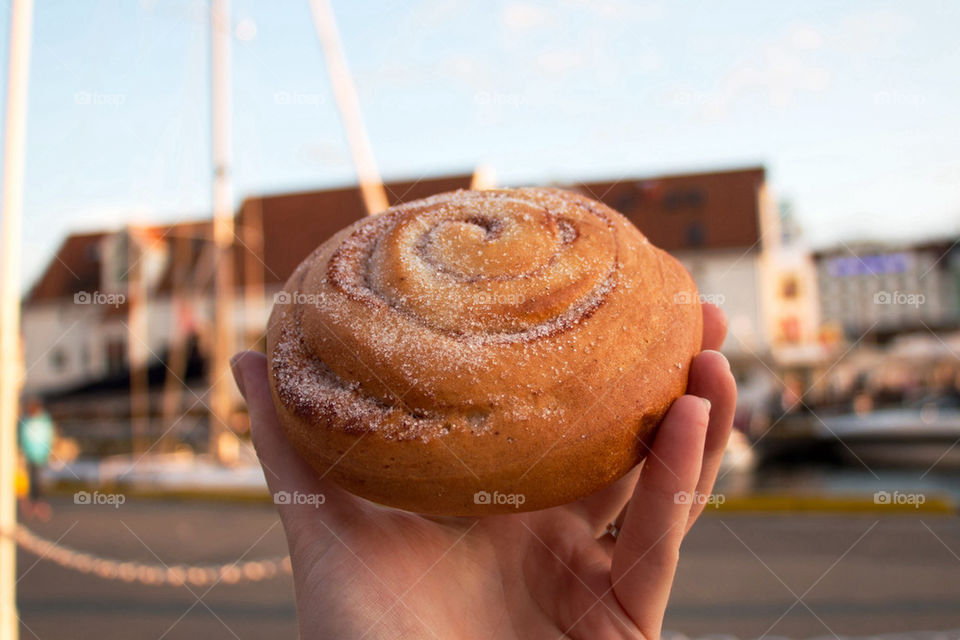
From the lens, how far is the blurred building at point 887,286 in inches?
1241

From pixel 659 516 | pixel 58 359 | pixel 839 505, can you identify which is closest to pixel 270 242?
pixel 58 359

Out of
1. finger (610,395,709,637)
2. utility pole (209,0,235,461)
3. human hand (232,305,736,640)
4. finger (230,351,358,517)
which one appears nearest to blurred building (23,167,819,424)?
utility pole (209,0,235,461)

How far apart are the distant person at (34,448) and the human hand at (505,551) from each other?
13031mm

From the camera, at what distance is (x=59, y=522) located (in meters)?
12.8

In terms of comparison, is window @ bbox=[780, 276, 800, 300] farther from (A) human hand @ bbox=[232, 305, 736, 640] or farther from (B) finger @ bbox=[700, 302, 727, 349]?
(A) human hand @ bbox=[232, 305, 736, 640]

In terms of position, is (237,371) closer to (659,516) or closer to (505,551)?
(505,551)

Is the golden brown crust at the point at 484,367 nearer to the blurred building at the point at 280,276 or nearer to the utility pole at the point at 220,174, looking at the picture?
the utility pole at the point at 220,174

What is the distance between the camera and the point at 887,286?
55.3 m

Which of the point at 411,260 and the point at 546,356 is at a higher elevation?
the point at 411,260

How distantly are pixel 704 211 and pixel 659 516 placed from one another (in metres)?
30.6

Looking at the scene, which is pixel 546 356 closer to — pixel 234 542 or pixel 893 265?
pixel 234 542

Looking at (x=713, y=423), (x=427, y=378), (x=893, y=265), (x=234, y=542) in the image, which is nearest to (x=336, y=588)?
(x=427, y=378)

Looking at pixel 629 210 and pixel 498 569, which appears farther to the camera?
pixel 629 210

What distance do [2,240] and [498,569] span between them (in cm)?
378
